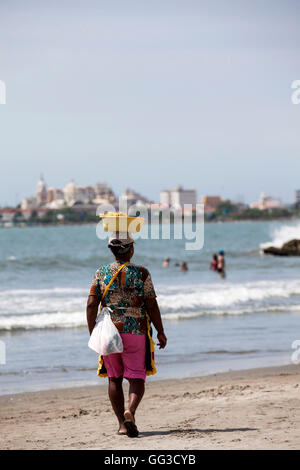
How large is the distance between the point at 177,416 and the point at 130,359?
134cm

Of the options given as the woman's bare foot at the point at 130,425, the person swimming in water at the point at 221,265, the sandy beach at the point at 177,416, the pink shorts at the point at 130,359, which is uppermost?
the pink shorts at the point at 130,359

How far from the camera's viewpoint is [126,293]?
6418 mm

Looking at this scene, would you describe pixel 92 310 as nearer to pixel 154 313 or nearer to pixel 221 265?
pixel 154 313

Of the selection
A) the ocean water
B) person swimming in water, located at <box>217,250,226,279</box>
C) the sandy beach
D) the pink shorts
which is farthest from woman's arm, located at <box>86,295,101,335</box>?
person swimming in water, located at <box>217,250,226,279</box>

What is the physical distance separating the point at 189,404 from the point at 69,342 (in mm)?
6164

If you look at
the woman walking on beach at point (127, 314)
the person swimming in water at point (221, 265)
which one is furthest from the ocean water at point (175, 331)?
the woman walking on beach at point (127, 314)

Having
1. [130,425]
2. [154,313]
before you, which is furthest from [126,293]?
[130,425]

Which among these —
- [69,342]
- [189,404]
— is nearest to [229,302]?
[69,342]

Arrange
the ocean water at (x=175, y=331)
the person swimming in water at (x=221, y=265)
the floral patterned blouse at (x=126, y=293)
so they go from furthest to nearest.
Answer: the person swimming in water at (x=221, y=265) → the ocean water at (x=175, y=331) → the floral patterned blouse at (x=126, y=293)

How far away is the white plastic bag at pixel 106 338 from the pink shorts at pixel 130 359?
0.09 meters

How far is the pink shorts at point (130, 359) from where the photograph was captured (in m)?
6.42

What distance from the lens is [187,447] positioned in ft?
19.6

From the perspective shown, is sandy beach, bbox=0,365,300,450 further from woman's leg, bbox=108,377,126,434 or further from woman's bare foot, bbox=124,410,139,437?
woman's leg, bbox=108,377,126,434

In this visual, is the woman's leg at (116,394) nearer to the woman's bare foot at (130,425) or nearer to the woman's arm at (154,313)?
the woman's bare foot at (130,425)
